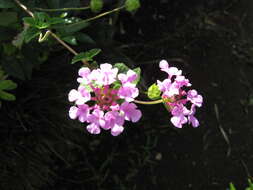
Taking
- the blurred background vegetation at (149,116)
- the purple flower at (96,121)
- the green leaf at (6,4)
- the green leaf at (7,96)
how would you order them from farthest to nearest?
1. the blurred background vegetation at (149,116)
2. the green leaf at (7,96)
3. the green leaf at (6,4)
4. the purple flower at (96,121)

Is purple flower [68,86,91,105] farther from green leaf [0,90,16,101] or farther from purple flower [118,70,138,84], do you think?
green leaf [0,90,16,101]

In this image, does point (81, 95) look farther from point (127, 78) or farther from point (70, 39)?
point (70, 39)

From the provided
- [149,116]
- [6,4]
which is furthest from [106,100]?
[149,116]

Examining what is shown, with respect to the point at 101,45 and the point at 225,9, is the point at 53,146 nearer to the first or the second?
the point at 101,45

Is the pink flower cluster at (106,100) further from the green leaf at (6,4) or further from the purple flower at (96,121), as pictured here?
the green leaf at (6,4)

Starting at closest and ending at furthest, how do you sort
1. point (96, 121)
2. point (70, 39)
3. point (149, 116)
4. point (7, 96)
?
point (96, 121)
point (70, 39)
point (7, 96)
point (149, 116)

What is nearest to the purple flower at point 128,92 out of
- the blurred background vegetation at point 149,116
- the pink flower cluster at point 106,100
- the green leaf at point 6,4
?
the pink flower cluster at point 106,100
